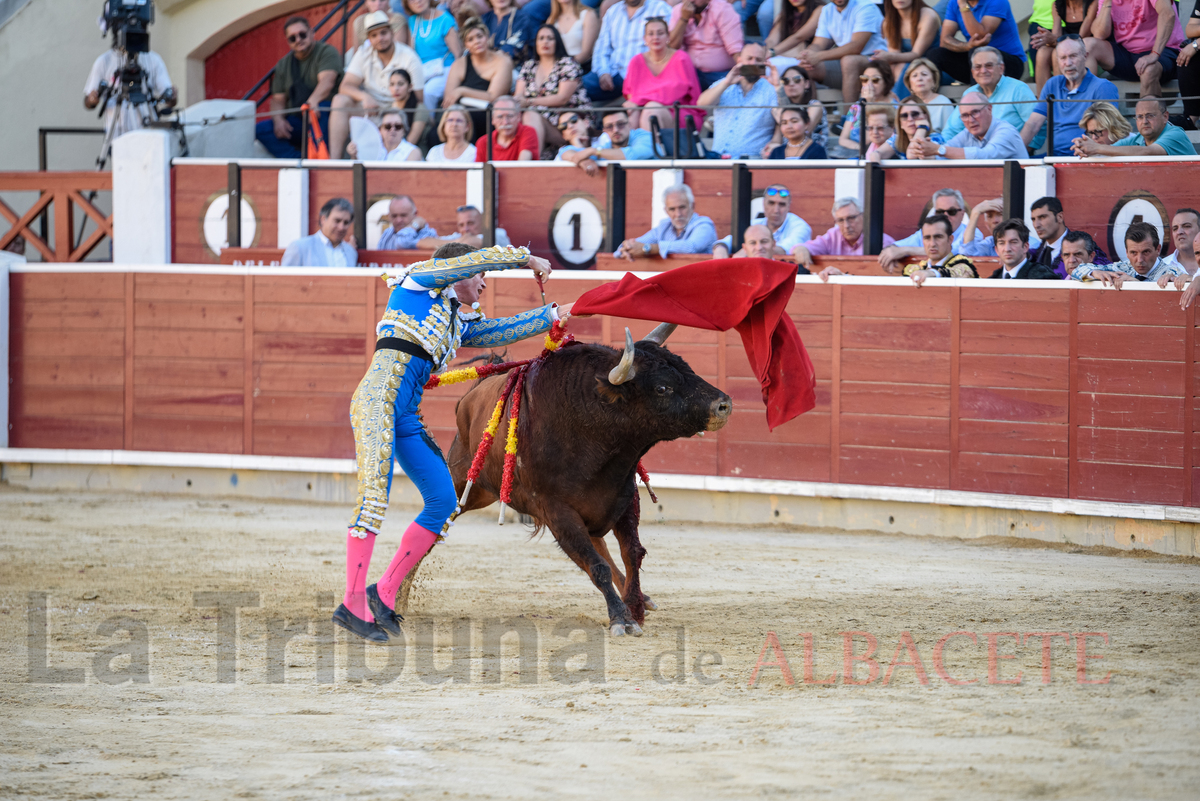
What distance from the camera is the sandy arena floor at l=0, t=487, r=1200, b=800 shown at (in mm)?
2783

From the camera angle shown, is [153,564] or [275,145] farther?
[275,145]

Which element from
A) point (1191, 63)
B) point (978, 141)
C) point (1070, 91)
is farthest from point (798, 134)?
point (1191, 63)

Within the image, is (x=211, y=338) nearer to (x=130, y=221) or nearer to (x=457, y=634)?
(x=130, y=221)

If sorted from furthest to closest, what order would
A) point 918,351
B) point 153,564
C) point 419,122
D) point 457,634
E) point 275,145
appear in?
point 275,145 < point 419,122 < point 918,351 < point 153,564 < point 457,634

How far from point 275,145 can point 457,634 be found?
6656mm

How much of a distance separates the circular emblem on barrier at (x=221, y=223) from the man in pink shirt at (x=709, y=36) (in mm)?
3186

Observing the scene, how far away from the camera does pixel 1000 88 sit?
→ 729cm

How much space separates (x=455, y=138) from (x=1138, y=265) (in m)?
4.41

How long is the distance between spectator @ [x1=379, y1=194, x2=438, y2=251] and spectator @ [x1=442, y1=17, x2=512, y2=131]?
2.72 feet

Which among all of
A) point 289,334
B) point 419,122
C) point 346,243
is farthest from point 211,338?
point 419,122

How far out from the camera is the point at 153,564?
5.95 meters

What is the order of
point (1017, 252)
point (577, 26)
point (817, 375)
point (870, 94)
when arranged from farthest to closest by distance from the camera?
point (577, 26) < point (870, 94) < point (817, 375) < point (1017, 252)

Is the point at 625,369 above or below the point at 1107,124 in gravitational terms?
below

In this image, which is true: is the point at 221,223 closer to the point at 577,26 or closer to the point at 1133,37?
the point at 577,26
